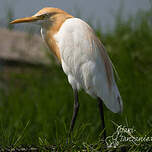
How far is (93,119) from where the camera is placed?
2.53m

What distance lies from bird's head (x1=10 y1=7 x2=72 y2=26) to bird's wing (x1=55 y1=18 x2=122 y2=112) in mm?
34

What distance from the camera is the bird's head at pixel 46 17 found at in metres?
1.15

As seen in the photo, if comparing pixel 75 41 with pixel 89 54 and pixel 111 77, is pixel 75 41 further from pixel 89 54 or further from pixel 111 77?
pixel 111 77

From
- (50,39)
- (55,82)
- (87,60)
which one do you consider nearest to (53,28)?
(50,39)

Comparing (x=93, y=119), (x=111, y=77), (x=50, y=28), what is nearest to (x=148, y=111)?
(x=93, y=119)

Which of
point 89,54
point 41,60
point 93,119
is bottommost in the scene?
point 93,119

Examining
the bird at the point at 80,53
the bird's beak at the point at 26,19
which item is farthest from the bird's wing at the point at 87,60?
the bird's beak at the point at 26,19

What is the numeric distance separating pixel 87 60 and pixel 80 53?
4 cm

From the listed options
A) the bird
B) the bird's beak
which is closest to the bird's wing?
the bird

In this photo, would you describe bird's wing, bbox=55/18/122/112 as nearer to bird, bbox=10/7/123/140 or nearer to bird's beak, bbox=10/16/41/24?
bird, bbox=10/7/123/140

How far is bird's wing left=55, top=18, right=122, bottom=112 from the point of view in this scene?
1.24 m

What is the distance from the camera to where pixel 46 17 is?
1.19m

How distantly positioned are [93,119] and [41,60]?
113 centimetres

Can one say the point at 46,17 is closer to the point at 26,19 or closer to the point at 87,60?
the point at 26,19
